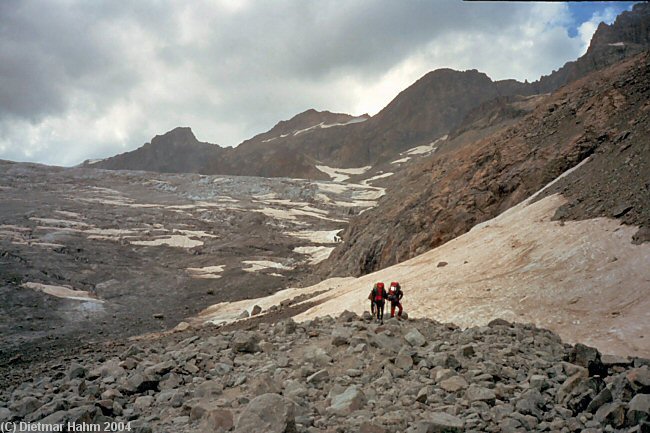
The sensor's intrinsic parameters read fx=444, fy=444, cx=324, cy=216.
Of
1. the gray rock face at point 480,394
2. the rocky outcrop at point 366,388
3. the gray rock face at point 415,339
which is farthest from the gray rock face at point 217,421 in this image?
the gray rock face at point 415,339

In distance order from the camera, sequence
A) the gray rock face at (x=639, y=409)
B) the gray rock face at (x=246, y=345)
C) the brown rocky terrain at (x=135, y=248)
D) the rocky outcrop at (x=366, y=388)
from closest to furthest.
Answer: the gray rock face at (x=639, y=409) → the rocky outcrop at (x=366, y=388) → the gray rock face at (x=246, y=345) → the brown rocky terrain at (x=135, y=248)

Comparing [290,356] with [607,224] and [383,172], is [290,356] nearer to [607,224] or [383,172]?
[607,224]

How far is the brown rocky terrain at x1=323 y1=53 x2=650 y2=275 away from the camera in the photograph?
17.8 m

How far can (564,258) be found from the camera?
48.6 feet

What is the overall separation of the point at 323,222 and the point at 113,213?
124 feet

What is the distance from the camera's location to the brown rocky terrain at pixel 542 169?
58.2 ft

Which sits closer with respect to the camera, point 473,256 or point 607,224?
point 607,224

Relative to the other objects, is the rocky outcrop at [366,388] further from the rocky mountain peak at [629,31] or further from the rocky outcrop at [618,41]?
the rocky mountain peak at [629,31]

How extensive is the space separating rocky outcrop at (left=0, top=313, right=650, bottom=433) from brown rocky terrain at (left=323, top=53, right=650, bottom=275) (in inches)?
369

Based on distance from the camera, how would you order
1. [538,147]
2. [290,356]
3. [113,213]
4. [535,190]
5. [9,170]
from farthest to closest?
[9,170], [113,213], [538,147], [535,190], [290,356]

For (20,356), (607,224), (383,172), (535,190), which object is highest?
(383,172)

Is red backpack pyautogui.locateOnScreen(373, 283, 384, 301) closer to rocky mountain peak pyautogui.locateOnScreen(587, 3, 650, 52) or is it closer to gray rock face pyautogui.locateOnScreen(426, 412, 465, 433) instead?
gray rock face pyautogui.locateOnScreen(426, 412, 465, 433)

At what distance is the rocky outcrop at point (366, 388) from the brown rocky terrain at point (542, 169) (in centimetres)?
938

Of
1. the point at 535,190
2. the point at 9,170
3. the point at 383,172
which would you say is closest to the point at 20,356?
the point at 535,190
